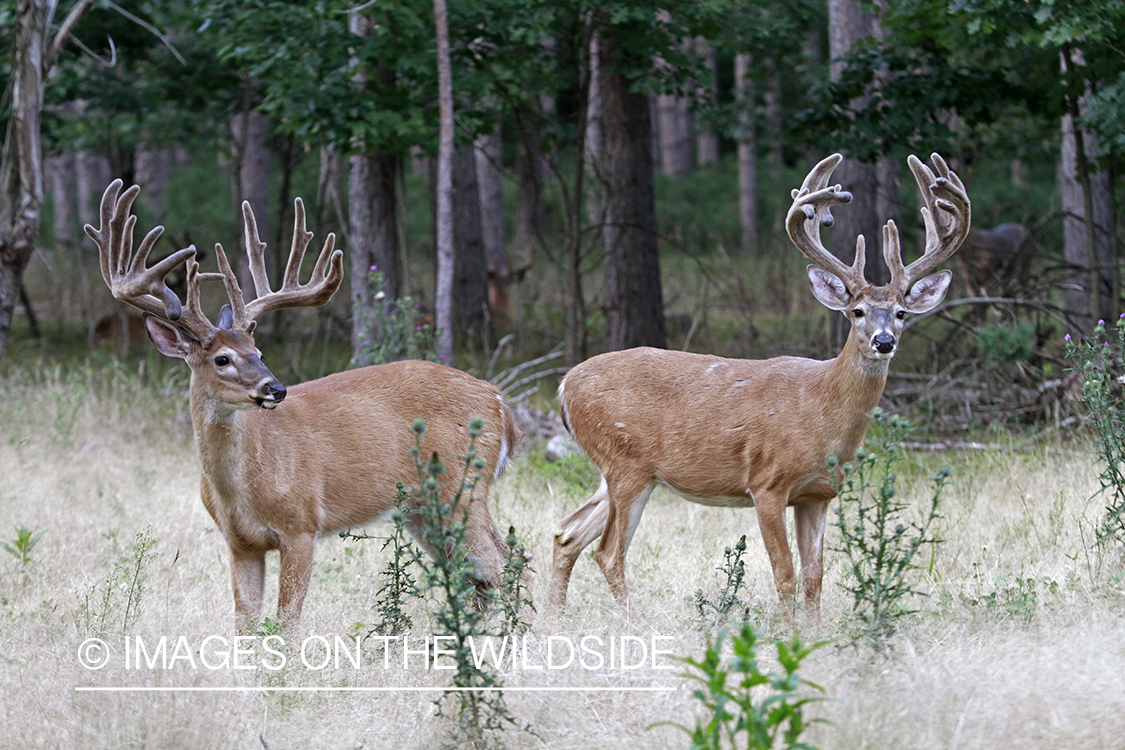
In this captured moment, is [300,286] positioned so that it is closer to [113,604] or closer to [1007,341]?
[113,604]

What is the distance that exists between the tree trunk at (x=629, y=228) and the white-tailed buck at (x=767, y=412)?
5.36m

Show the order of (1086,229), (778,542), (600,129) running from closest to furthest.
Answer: (778,542) → (1086,229) → (600,129)

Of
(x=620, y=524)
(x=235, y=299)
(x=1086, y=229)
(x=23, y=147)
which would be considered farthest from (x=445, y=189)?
(x=1086, y=229)

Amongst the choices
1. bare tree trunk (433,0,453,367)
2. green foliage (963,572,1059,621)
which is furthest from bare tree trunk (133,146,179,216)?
green foliage (963,572,1059,621)

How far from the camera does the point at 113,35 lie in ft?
44.8

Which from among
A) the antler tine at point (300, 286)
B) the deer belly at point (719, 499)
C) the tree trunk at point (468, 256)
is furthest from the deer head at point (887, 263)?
the tree trunk at point (468, 256)

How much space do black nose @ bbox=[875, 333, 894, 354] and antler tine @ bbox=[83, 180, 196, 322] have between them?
297cm

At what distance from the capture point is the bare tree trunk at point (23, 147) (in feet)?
27.1

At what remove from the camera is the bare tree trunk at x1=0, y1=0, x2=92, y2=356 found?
27.1ft

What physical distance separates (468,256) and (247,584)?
361 inches

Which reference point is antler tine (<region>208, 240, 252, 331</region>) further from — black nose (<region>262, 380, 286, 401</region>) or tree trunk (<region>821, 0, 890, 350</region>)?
tree trunk (<region>821, 0, 890, 350</region>)

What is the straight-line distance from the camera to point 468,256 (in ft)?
46.3

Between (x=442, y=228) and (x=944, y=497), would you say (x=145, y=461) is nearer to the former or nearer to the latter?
(x=442, y=228)

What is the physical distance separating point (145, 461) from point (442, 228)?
2.84 metres
